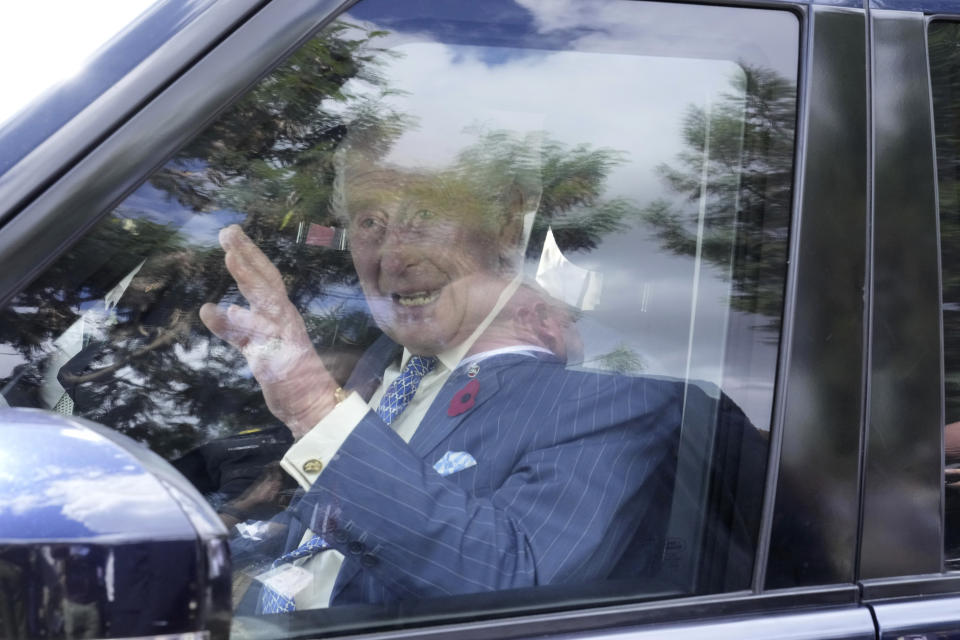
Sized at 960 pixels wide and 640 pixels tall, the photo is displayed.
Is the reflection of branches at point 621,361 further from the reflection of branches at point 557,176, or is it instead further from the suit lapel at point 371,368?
the suit lapel at point 371,368

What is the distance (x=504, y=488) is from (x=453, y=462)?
80 millimetres

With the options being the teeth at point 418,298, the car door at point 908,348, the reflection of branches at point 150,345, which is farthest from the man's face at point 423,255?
the car door at point 908,348

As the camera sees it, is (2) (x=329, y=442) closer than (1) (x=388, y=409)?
Yes

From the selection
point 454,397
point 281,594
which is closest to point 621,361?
point 454,397

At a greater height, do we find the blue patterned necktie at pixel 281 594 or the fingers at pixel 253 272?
the fingers at pixel 253 272

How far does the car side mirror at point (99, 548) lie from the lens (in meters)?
0.84

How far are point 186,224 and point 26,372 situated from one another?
0.25m

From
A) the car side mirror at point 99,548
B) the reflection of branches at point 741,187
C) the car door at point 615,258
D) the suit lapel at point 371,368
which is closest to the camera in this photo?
the car side mirror at point 99,548

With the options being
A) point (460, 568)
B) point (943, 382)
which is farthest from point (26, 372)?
point (943, 382)

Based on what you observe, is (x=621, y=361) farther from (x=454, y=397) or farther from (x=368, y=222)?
(x=368, y=222)

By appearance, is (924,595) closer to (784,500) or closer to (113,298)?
(784,500)

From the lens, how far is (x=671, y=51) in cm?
141

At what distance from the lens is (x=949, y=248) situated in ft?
4.63

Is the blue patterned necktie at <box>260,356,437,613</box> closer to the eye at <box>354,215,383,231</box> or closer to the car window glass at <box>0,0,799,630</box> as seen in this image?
the car window glass at <box>0,0,799,630</box>
